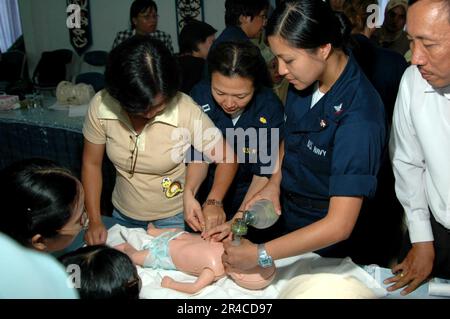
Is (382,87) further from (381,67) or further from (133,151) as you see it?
(133,151)

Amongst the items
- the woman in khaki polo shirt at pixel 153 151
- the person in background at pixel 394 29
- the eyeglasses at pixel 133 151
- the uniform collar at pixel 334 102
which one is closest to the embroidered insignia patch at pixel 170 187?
the woman in khaki polo shirt at pixel 153 151

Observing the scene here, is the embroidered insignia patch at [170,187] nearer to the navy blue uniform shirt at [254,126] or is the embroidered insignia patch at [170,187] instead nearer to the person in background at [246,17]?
the navy blue uniform shirt at [254,126]

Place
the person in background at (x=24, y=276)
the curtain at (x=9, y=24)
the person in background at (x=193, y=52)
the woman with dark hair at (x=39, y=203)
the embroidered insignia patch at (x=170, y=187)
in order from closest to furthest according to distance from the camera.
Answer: the person in background at (x=24, y=276), the woman with dark hair at (x=39, y=203), the embroidered insignia patch at (x=170, y=187), the person in background at (x=193, y=52), the curtain at (x=9, y=24)

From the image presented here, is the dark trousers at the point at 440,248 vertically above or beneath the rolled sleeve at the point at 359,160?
beneath

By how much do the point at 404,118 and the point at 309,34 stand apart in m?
0.45

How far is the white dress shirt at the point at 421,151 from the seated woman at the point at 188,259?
54cm

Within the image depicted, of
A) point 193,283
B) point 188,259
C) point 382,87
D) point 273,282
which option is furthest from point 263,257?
point 382,87

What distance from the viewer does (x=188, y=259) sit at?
5.73 feet

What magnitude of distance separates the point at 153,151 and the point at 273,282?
678mm

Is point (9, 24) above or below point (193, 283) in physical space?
above

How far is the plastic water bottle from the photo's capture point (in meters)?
1.67

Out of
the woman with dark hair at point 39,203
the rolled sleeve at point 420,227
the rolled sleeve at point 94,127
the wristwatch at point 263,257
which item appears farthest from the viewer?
the rolled sleeve at point 94,127

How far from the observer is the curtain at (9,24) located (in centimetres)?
680

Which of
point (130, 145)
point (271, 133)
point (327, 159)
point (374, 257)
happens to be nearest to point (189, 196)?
point (130, 145)
